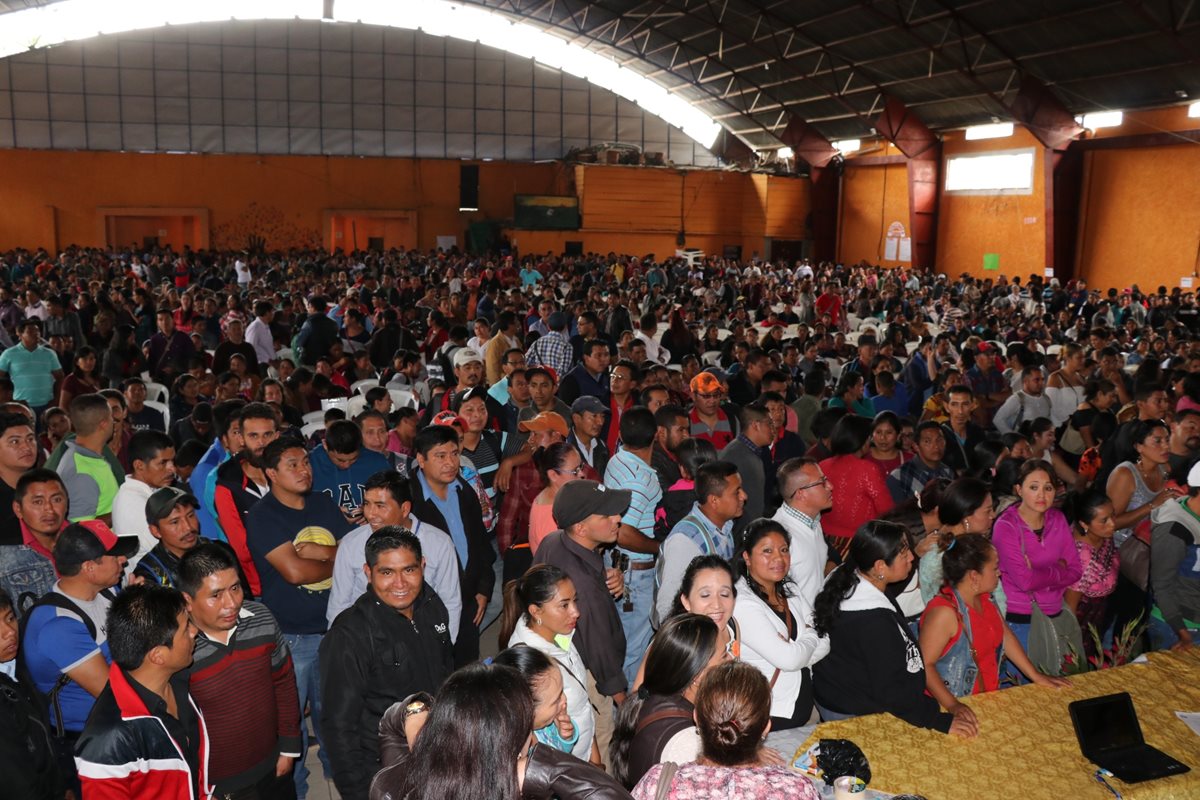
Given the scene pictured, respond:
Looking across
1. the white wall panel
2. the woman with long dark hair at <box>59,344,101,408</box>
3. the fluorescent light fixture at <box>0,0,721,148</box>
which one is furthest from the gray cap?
the white wall panel

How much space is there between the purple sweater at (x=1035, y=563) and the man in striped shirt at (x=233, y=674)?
2.91m

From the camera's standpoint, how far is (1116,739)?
3.12 metres

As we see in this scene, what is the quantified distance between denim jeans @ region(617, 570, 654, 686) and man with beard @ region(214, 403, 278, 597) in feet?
5.21

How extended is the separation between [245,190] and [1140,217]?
23.1 m

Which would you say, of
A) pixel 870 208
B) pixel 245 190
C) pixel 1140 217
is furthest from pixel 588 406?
pixel 245 190

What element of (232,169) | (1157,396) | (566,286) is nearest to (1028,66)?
(566,286)

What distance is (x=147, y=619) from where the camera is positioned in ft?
8.05

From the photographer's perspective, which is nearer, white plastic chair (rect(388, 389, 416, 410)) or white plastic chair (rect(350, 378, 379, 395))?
white plastic chair (rect(388, 389, 416, 410))

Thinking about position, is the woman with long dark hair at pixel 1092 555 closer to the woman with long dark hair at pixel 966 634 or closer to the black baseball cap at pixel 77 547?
the woman with long dark hair at pixel 966 634

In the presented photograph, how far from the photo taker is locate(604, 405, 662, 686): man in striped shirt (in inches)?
165

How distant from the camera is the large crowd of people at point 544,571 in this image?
2.43 metres

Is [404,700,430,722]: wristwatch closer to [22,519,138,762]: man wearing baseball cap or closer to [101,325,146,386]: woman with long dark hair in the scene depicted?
[22,519,138,762]: man wearing baseball cap

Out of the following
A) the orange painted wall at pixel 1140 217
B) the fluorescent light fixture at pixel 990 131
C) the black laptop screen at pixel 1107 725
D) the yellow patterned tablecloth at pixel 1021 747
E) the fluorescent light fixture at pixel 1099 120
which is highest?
the fluorescent light fixture at pixel 990 131

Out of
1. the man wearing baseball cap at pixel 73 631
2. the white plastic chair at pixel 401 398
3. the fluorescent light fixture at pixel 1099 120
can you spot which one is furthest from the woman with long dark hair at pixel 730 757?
the fluorescent light fixture at pixel 1099 120
